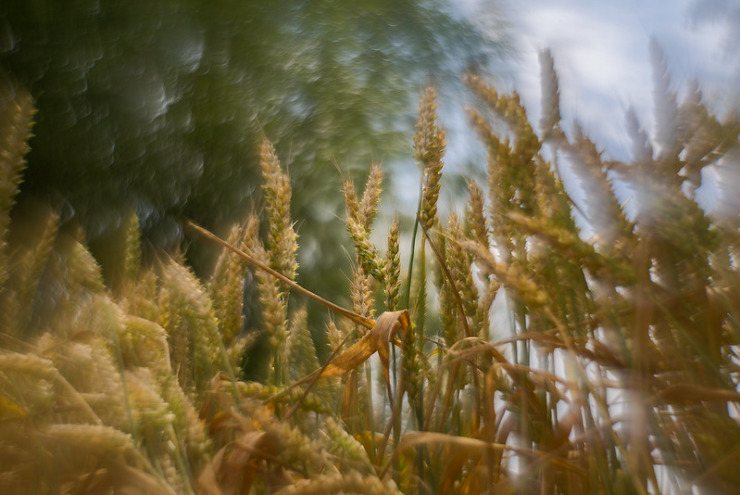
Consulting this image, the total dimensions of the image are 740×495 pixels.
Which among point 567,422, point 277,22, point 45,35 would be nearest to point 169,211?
point 45,35

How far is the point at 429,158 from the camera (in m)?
0.84

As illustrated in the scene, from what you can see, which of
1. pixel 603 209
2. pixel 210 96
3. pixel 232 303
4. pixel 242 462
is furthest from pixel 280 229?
pixel 210 96

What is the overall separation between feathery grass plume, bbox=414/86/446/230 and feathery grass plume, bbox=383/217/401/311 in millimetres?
64

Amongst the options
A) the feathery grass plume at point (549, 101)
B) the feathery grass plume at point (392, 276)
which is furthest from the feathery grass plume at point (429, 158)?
the feathery grass plume at point (549, 101)

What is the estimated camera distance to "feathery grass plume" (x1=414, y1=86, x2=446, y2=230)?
0.83 meters

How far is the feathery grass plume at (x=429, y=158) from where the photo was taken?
0.83m

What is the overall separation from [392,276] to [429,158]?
192 millimetres

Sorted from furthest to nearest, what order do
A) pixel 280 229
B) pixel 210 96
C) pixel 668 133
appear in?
1. pixel 210 96
2. pixel 280 229
3. pixel 668 133

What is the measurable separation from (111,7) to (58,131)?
1141 millimetres

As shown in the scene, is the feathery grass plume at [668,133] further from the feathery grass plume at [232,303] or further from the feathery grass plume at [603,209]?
the feathery grass plume at [232,303]

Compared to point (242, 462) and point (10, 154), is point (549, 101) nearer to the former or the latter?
point (242, 462)

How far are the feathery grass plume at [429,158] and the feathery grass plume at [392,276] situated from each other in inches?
2.5

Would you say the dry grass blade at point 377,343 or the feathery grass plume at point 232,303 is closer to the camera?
the dry grass blade at point 377,343

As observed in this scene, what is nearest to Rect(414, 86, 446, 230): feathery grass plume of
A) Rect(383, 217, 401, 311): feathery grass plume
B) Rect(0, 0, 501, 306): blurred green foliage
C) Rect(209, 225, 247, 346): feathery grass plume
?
Rect(383, 217, 401, 311): feathery grass plume
